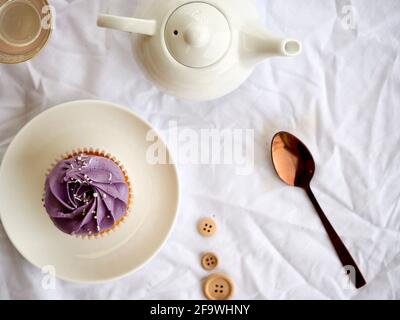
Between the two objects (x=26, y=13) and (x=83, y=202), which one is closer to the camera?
(x=83, y=202)

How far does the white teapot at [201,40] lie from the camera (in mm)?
489

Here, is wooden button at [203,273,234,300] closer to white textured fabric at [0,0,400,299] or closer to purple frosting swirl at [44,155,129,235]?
white textured fabric at [0,0,400,299]

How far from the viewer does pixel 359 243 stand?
26.8 inches

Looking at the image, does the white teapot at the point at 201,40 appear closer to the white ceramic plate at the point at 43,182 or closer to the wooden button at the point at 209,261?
the white ceramic plate at the point at 43,182

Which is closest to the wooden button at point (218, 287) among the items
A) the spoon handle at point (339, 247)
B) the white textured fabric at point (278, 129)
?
the white textured fabric at point (278, 129)

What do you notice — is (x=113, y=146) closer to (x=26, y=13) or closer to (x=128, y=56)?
(x=128, y=56)

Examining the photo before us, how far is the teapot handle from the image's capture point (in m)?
0.49

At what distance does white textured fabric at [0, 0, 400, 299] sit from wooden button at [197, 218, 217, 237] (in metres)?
0.01

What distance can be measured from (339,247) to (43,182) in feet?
1.60

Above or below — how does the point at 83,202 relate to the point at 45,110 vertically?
below

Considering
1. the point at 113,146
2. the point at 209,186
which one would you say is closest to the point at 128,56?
the point at 113,146

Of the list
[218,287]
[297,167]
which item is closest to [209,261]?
[218,287]

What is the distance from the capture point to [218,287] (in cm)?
68

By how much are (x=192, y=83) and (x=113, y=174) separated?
18 centimetres
